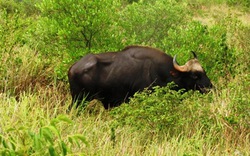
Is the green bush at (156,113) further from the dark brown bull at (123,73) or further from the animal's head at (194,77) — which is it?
the animal's head at (194,77)

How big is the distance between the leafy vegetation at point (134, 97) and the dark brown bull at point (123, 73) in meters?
0.23

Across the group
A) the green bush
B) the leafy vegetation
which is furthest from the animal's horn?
the green bush

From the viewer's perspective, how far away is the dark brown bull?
6297 mm

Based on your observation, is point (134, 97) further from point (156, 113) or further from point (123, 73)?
point (123, 73)

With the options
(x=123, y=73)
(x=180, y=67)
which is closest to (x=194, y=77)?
(x=180, y=67)

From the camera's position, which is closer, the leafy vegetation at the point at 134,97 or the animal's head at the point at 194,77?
the leafy vegetation at the point at 134,97

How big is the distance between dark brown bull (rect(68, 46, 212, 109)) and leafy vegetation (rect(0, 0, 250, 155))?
0.23m

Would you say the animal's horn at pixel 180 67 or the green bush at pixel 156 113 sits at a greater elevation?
the animal's horn at pixel 180 67

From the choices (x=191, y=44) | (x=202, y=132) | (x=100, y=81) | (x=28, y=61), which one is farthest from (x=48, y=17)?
(x=202, y=132)

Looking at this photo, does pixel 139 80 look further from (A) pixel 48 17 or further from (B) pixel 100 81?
(A) pixel 48 17

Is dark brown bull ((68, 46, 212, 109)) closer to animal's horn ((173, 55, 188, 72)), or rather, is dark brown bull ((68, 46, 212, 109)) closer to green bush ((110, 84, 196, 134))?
animal's horn ((173, 55, 188, 72))

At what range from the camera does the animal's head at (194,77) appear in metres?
6.54

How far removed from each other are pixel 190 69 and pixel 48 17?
8.25 feet

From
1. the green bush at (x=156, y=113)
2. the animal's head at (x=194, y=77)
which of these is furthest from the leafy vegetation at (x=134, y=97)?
the animal's head at (x=194, y=77)
